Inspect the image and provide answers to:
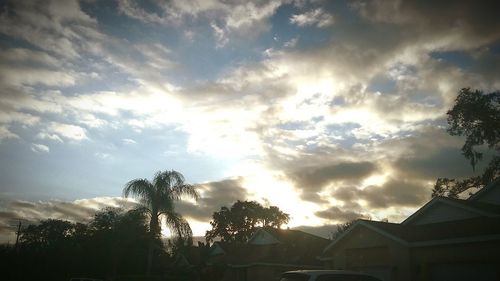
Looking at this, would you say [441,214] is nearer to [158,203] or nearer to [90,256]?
[158,203]

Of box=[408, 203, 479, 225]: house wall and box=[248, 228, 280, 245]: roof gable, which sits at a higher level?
box=[408, 203, 479, 225]: house wall

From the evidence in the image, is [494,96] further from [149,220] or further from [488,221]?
[149,220]

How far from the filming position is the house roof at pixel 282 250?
33.3m

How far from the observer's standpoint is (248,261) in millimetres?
33750

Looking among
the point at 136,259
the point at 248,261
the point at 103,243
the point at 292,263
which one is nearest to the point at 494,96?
the point at 292,263

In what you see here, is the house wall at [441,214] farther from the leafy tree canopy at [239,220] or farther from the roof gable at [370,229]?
the leafy tree canopy at [239,220]

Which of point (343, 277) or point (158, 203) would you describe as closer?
point (343, 277)

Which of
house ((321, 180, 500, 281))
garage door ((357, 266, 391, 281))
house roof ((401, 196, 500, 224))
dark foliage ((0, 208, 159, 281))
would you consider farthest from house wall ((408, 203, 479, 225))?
dark foliage ((0, 208, 159, 281))

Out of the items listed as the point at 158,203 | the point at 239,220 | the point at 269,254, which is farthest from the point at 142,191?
the point at 239,220

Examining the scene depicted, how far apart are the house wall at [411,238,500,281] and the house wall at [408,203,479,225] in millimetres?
4688

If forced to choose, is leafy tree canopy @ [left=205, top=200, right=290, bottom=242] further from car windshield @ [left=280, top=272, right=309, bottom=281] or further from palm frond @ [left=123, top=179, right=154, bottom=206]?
car windshield @ [left=280, top=272, right=309, bottom=281]

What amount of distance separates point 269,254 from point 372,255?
1673 centimetres

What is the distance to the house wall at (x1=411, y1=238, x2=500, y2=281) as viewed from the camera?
577 inches

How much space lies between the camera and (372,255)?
19703 mm
